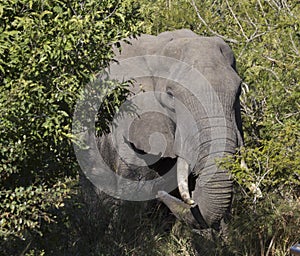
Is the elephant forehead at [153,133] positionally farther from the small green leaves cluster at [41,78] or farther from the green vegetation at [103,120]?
the small green leaves cluster at [41,78]

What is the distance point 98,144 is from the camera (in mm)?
7809

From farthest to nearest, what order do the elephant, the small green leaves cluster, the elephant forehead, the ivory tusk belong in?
1. the elephant forehead
2. the ivory tusk
3. the elephant
4. the small green leaves cluster

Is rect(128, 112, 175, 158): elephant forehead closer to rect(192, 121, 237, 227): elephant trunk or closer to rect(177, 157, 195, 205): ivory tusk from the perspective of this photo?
rect(177, 157, 195, 205): ivory tusk

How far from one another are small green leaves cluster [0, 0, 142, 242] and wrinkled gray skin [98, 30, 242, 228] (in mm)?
1551

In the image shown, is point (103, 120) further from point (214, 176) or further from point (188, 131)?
point (188, 131)

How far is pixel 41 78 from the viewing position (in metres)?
4.55

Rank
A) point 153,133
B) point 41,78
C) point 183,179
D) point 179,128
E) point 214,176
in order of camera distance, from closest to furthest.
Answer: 1. point 41,78
2. point 214,176
3. point 183,179
4. point 179,128
5. point 153,133

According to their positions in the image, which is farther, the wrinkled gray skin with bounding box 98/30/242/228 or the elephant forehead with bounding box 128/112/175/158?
the elephant forehead with bounding box 128/112/175/158

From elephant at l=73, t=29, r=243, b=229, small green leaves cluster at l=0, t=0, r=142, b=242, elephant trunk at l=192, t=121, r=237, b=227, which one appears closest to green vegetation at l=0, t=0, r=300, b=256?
small green leaves cluster at l=0, t=0, r=142, b=242

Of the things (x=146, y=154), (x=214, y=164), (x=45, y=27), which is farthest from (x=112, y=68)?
(x=45, y=27)

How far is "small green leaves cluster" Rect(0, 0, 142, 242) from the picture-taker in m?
4.38

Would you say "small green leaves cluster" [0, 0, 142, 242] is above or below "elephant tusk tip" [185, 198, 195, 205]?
above

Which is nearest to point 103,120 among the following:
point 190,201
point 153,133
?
point 190,201

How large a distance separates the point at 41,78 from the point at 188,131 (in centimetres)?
228
